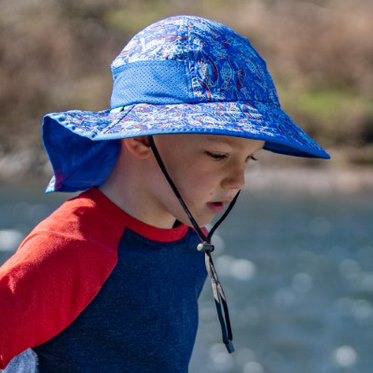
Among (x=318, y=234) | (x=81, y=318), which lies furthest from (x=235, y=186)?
(x=318, y=234)

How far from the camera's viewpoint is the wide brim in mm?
1439

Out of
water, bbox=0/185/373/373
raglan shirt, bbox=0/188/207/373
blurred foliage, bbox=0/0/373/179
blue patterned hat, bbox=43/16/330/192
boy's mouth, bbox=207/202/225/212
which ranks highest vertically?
blue patterned hat, bbox=43/16/330/192

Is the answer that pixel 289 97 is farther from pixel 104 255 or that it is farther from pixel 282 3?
pixel 104 255

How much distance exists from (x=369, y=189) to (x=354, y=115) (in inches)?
88.6

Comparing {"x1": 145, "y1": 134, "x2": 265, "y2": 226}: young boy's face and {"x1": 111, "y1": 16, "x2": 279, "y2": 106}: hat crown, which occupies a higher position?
{"x1": 111, "y1": 16, "x2": 279, "y2": 106}: hat crown

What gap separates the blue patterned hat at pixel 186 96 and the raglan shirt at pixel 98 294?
0.09 meters

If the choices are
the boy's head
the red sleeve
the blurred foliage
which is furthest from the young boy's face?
the blurred foliage

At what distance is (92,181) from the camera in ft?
5.18

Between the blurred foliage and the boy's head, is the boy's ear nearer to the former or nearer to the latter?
the boy's head

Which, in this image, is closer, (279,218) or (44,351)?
(44,351)

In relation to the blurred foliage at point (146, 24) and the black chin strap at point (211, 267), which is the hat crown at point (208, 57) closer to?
the black chin strap at point (211, 267)

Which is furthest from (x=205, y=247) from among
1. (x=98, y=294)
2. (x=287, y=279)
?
(x=287, y=279)

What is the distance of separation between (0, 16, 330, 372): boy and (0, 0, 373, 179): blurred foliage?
1524 cm

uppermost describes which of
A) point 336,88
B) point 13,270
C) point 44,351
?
point 13,270
